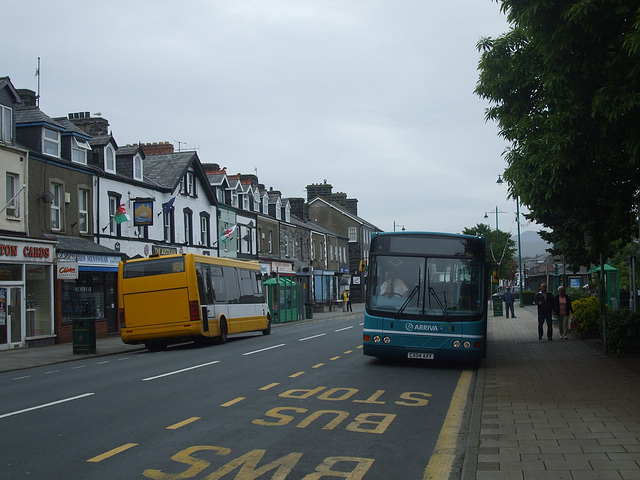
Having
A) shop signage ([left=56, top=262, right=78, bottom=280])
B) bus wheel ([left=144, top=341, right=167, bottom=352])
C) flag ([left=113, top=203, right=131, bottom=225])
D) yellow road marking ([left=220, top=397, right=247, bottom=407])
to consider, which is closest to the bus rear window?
bus wheel ([left=144, top=341, right=167, bottom=352])

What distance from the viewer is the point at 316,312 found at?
194ft

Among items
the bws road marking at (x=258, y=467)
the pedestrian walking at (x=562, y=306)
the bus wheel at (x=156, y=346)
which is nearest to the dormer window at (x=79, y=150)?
the bus wheel at (x=156, y=346)

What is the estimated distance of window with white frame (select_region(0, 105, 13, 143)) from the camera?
961 inches

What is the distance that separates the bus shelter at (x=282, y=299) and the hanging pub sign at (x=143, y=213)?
9.78 metres

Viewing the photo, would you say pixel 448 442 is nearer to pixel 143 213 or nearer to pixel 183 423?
pixel 183 423

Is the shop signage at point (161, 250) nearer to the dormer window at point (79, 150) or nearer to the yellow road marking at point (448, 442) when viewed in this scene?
the dormer window at point (79, 150)

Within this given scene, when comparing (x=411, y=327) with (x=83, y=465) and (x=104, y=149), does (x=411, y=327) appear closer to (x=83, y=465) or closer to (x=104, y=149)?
(x=83, y=465)

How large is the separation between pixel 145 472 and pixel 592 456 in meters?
4.30

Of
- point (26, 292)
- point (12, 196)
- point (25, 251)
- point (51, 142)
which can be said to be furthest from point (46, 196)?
point (26, 292)

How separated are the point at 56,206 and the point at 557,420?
2345cm

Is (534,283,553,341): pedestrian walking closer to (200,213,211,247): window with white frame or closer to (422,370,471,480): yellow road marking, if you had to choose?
(422,370,471,480): yellow road marking

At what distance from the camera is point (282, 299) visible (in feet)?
140

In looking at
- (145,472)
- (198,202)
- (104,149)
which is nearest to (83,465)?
(145,472)

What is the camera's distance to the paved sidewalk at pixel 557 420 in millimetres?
6398
